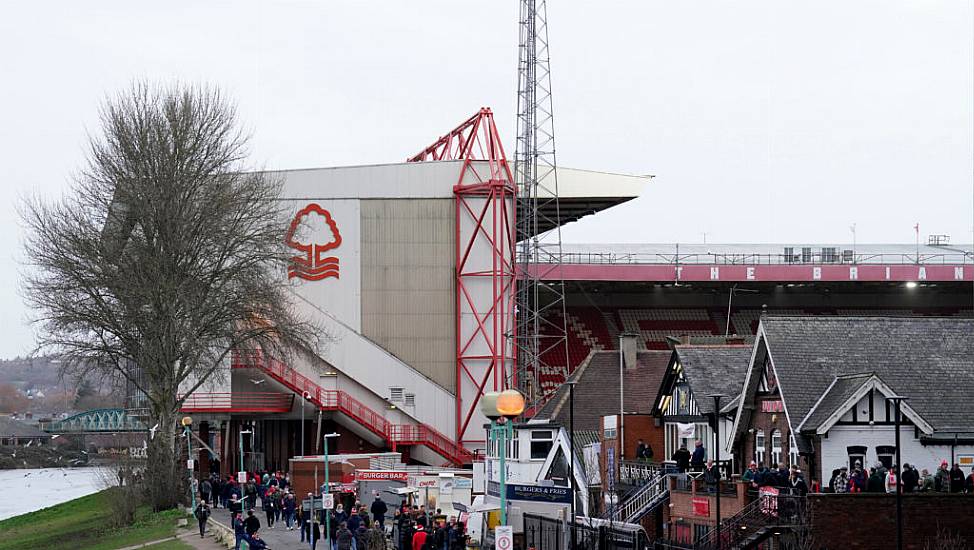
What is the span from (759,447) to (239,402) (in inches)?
1575

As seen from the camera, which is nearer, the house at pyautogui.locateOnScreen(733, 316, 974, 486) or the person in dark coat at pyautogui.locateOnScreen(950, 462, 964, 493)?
the person in dark coat at pyautogui.locateOnScreen(950, 462, 964, 493)

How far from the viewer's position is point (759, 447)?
118 feet

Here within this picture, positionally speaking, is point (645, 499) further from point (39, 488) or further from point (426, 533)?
point (39, 488)

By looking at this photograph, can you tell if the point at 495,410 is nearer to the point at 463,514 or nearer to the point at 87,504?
the point at 463,514

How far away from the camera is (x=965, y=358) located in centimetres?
3412

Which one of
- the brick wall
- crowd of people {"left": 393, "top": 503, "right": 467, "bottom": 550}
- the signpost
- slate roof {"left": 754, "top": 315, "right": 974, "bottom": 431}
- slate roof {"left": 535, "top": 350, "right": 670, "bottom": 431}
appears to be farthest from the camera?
slate roof {"left": 535, "top": 350, "right": 670, "bottom": 431}

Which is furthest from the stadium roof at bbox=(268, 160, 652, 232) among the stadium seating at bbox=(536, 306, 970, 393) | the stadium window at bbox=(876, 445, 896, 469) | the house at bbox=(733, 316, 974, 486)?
the stadium window at bbox=(876, 445, 896, 469)

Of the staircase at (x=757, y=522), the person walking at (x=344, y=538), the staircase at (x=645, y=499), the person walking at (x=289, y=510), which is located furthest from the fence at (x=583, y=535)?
the person walking at (x=289, y=510)

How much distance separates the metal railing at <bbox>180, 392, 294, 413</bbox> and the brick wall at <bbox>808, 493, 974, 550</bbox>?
4573 centimetres

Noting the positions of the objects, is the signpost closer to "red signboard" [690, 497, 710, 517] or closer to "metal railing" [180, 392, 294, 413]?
"red signboard" [690, 497, 710, 517]

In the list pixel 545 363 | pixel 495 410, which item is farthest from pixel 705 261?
pixel 495 410

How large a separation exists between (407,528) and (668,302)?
65.4 m

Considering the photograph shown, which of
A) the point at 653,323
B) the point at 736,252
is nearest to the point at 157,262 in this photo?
the point at 653,323

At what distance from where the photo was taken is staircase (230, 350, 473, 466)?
68.8 m
